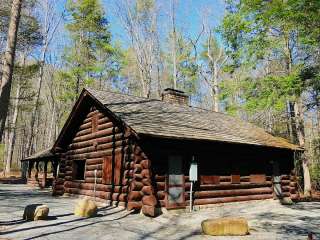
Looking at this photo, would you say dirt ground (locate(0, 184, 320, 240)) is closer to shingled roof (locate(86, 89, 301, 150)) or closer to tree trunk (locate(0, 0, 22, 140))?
shingled roof (locate(86, 89, 301, 150))

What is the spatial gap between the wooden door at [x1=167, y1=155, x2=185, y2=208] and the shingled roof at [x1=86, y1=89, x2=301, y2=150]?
45.7 inches

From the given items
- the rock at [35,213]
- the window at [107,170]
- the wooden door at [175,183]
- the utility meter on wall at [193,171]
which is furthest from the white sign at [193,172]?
the rock at [35,213]

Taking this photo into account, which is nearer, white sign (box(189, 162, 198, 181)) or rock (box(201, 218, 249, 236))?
rock (box(201, 218, 249, 236))

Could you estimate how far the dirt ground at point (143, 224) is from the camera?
8789mm

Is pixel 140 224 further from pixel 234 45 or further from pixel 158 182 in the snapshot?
pixel 234 45

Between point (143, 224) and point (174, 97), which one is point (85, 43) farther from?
point (143, 224)

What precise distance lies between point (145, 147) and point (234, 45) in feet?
32.9

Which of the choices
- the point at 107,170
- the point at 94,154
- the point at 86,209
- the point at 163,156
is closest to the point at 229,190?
the point at 163,156

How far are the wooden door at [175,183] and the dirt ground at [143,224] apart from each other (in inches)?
22.1

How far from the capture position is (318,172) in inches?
917

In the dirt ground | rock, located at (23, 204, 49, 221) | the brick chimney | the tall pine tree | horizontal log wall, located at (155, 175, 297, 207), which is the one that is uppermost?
the tall pine tree

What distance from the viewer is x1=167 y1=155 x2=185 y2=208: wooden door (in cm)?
1312

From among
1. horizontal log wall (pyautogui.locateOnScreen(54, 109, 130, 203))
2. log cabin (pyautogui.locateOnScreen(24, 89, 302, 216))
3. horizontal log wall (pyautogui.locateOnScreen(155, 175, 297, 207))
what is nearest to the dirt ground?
horizontal log wall (pyautogui.locateOnScreen(155, 175, 297, 207))

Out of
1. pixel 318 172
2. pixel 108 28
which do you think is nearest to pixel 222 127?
pixel 318 172
